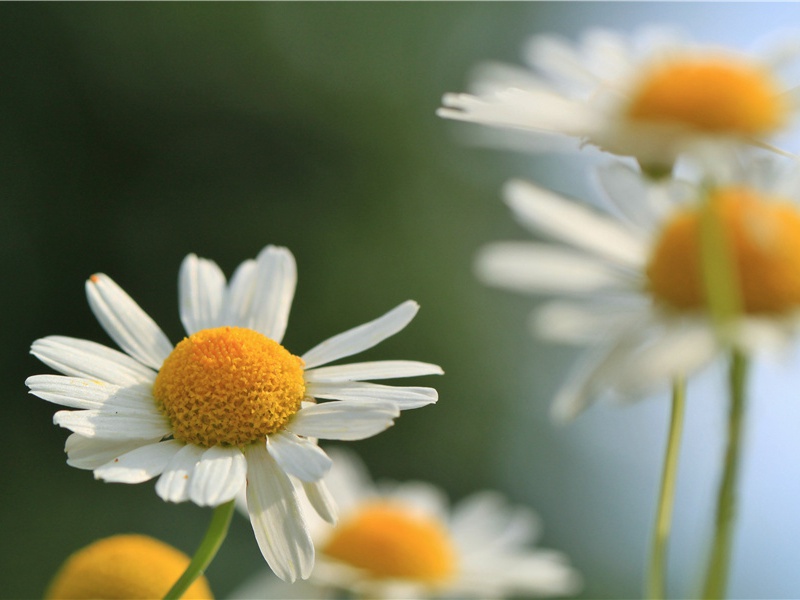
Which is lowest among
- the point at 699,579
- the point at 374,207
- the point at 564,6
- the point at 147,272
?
the point at 699,579

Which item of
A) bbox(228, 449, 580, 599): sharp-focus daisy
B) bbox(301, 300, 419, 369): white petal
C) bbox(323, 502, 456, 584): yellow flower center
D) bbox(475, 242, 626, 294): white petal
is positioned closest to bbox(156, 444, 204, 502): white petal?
bbox(301, 300, 419, 369): white petal

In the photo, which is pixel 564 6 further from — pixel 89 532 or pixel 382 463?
pixel 89 532

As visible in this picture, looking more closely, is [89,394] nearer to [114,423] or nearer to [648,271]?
[114,423]

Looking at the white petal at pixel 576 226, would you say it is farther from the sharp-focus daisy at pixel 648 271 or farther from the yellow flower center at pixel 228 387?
the yellow flower center at pixel 228 387

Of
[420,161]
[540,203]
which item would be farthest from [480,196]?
[540,203]

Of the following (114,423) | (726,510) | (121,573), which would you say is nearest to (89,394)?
(114,423)

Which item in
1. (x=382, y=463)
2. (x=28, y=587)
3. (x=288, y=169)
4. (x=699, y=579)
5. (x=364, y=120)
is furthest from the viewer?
(x=364, y=120)

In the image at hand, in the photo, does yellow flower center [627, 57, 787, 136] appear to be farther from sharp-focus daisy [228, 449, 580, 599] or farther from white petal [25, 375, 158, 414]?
sharp-focus daisy [228, 449, 580, 599]
